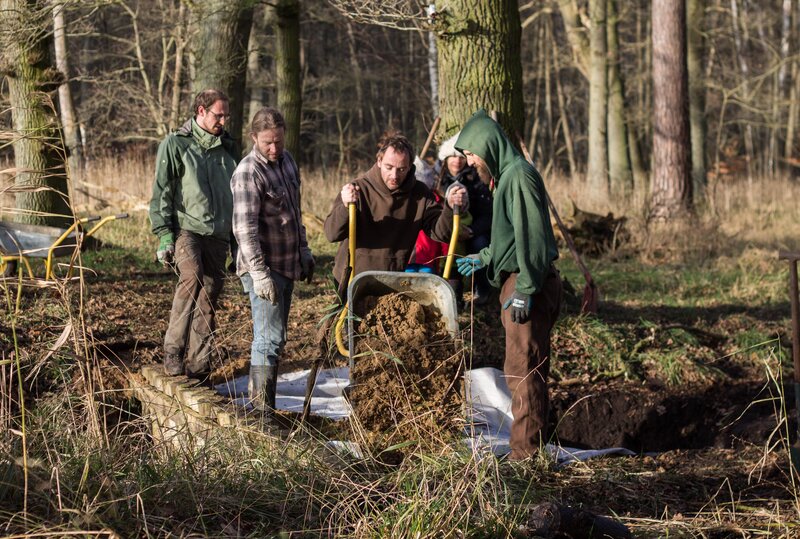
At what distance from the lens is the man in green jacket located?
6328 mm

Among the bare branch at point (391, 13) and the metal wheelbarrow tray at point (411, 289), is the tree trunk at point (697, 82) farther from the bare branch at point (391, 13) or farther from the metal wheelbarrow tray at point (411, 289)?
the metal wheelbarrow tray at point (411, 289)

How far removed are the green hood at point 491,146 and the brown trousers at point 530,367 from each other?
25.4 inches

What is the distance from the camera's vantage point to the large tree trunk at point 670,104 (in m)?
15.0

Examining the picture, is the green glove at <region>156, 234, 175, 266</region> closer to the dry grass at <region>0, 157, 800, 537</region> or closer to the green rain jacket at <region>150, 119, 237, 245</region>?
the green rain jacket at <region>150, 119, 237, 245</region>

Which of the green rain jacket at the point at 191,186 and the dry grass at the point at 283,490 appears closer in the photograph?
the dry grass at the point at 283,490

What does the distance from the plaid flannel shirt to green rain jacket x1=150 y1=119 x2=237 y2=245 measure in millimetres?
629

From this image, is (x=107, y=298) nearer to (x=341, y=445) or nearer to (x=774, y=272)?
(x=341, y=445)

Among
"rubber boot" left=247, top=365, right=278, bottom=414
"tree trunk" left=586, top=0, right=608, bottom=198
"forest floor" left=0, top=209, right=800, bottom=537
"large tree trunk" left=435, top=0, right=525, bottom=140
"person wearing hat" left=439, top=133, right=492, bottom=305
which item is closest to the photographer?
"forest floor" left=0, top=209, right=800, bottom=537

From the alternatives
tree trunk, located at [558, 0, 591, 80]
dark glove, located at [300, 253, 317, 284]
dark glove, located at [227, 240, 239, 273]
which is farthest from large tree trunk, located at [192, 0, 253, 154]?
tree trunk, located at [558, 0, 591, 80]

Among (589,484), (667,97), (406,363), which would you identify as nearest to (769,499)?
(589,484)

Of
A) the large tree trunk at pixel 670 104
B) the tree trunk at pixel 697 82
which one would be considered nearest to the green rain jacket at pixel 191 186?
the large tree trunk at pixel 670 104

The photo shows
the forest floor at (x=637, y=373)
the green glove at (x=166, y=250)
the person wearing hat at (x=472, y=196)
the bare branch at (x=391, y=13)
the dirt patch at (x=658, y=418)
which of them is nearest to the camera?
the forest floor at (x=637, y=373)

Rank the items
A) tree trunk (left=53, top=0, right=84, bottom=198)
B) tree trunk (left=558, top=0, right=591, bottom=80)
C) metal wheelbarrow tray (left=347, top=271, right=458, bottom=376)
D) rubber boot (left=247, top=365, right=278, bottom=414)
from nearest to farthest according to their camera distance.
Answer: metal wheelbarrow tray (left=347, top=271, right=458, bottom=376), rubber boot (left=247, top=365, right=278, bottom=414), tree trunk (left=53, top=0, right=84, bottom=198), tree trunk (left=558, top=0, right=591, bottom=80)

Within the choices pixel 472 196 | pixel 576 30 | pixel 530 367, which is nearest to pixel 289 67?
pixel 472 196
